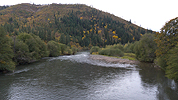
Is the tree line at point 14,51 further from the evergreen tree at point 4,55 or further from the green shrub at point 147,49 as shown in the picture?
the green shrub at point 147,49

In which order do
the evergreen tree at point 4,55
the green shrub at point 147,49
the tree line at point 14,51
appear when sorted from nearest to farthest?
1. the evergreen tree at point 4,55
2. the tree line at point 14,51
3. the green shrub at point 147,49

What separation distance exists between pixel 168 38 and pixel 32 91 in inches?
1429

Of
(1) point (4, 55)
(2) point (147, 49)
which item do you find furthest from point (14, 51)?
(2) point (147, 49)

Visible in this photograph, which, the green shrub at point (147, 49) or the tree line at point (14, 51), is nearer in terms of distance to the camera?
the tree line at point (14, 51)

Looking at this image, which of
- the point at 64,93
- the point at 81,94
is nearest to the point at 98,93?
the point at 81,94

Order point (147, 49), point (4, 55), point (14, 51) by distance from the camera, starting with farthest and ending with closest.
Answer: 1. point (147, 49)
2. point (14, 51)
3. point (4, 55)

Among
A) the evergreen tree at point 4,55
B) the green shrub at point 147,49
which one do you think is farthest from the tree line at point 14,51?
the green shrub at point 147,49

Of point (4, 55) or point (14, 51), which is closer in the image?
point (4, 55)

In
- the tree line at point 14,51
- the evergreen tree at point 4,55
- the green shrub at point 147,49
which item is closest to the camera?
the evergreen tree at point 4,55

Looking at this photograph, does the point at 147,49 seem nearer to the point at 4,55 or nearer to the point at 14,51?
the point at 4,55

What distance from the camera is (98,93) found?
24.1 metres

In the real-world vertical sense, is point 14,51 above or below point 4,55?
above

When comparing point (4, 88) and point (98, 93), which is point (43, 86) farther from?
point (98, 93)

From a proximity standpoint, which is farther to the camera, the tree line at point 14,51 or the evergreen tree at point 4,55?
the tree line at point 14,51
